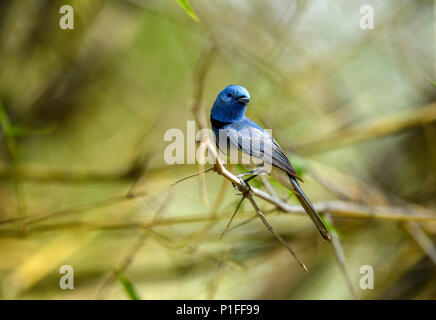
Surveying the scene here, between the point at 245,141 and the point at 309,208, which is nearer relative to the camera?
the point at 309,208

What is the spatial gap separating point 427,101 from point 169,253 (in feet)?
10.2

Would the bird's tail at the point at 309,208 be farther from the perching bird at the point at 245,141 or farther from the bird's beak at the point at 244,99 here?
the bird's beak at the point at 244,99

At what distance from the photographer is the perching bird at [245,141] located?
2.56 metres

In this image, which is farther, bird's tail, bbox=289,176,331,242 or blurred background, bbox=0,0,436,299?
blurred background, bbox=0,0,436,299

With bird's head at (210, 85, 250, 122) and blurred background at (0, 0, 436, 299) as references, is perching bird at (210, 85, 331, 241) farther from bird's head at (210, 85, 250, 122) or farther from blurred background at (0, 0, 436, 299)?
blurred background at (0, 0, 436, 299)

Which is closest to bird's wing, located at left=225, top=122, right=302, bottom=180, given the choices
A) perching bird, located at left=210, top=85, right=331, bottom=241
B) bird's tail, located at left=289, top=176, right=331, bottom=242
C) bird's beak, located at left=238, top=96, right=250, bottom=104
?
perching bird, located at left=210, top=85, right=331, bottom=241

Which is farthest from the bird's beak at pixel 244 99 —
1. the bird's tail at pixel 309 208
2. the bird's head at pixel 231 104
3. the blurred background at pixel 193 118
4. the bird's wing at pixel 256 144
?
the blurred background at pixel 193 118

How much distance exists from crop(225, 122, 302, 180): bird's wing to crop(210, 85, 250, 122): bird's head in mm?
68

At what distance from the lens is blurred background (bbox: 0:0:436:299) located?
3855 millimetres

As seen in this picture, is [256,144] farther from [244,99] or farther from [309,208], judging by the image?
[309,208]

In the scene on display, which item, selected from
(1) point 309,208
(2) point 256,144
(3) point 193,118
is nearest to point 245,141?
(2) point 256,144

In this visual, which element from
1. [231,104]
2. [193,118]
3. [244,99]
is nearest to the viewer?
[244,99]

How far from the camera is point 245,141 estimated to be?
8.66 feet

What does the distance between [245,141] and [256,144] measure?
0.23ft
